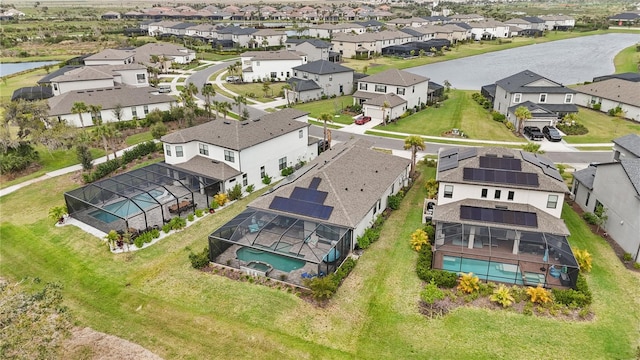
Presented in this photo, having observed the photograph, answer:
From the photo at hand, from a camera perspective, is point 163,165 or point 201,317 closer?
point 201,317

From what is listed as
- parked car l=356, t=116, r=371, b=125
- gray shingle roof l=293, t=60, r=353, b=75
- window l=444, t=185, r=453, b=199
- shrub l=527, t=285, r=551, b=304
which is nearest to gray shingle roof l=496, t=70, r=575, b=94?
parked car l=356, t=116, r=371, b=125

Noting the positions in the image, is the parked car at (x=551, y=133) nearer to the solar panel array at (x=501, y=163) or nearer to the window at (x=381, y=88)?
the window at (x=381, y=88)

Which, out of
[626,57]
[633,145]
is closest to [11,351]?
[633,145]

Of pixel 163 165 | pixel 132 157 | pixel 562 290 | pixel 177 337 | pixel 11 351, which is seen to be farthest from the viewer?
pixel 132 157

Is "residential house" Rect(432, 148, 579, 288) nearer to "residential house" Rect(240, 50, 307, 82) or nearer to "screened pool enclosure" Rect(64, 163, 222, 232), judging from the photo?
"screened pool enclosure" Rect(64, 163, 222, 232)

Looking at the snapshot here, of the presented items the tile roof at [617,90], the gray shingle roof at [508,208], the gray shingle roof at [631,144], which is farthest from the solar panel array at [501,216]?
the tile roof at [617,90]

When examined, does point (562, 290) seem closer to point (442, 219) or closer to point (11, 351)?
point (442, 219)
